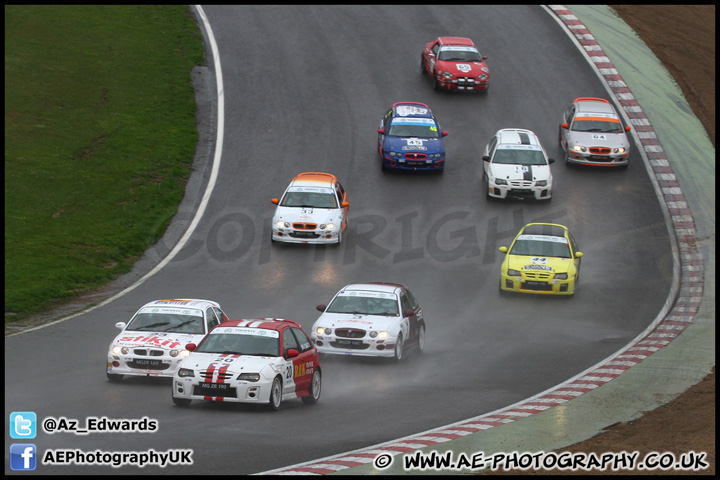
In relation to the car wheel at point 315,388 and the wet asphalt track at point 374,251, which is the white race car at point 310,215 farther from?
the car wheel at point 315,388

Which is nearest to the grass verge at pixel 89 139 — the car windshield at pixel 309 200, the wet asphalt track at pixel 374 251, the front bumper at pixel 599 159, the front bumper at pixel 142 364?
the wet asphalt track at pixel 374 251

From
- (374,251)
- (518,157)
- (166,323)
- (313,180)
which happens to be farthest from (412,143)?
(166,323)

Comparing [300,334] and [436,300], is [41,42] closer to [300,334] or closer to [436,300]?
[436,300]

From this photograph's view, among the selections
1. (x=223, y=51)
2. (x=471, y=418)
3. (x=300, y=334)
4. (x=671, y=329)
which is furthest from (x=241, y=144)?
(x=471, y=418)

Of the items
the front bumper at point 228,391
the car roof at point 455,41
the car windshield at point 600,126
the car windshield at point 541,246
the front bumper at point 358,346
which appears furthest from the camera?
the car roof at point 455,41

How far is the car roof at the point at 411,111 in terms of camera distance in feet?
125

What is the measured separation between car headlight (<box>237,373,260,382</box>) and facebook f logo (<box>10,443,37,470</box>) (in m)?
3.69

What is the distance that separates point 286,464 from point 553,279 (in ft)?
49.4

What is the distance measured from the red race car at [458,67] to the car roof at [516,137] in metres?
6.98

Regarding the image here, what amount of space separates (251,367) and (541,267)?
12610 millimetres

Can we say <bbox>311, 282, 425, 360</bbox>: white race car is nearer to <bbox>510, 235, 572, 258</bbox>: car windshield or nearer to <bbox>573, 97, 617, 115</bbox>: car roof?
<bbox>510, 235, 572, 258</bbox>: car windshield

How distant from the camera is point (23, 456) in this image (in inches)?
521

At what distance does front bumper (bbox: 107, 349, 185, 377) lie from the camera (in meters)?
18.5

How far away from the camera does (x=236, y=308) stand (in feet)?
84.8
